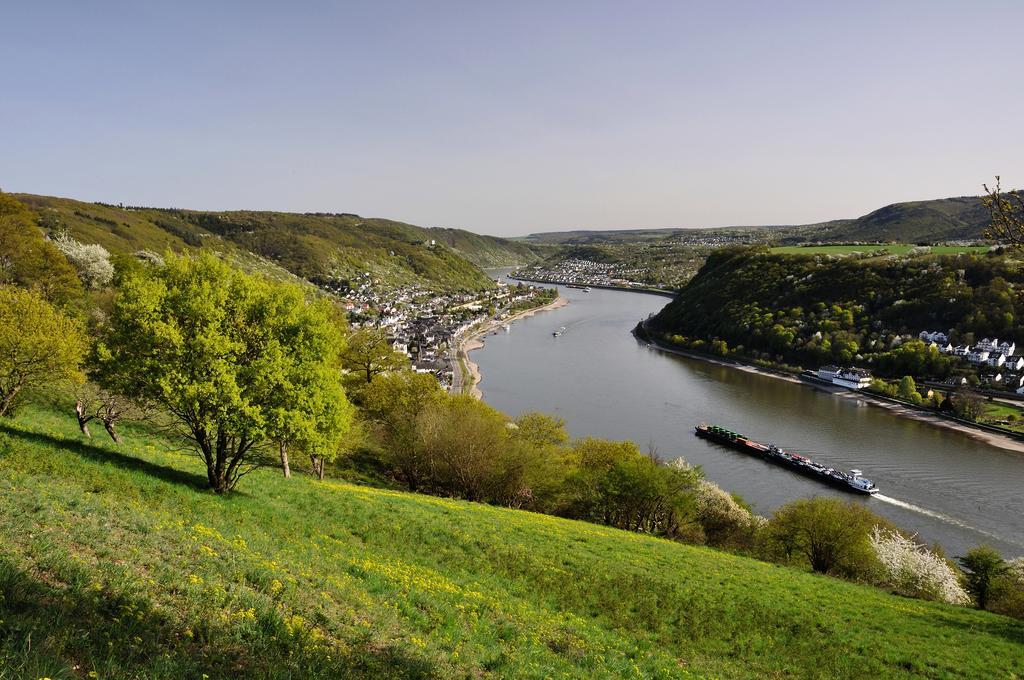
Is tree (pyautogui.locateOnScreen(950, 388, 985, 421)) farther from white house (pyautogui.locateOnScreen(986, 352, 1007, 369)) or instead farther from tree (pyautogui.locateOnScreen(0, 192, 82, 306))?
tree (pyautogui.locateOnScreen(0, 192, 82, 306))

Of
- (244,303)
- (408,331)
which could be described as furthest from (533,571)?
(408,331)

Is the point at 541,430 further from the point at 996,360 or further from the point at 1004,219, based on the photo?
the point at 996,360

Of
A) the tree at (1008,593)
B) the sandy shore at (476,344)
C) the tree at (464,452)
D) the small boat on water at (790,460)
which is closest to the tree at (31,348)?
the tree at (464,452)

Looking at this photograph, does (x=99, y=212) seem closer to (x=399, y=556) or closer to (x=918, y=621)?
(x=399, y=556)

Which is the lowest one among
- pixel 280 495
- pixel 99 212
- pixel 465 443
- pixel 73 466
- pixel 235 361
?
pixel 465 443

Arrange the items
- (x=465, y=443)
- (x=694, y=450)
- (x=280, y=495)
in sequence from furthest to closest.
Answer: (x=694, y=450) < (x=465, y=443) < (x=280, y=495)

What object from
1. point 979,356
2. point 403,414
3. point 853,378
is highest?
point 403,414

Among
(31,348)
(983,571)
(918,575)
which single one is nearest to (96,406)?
(31,348)
